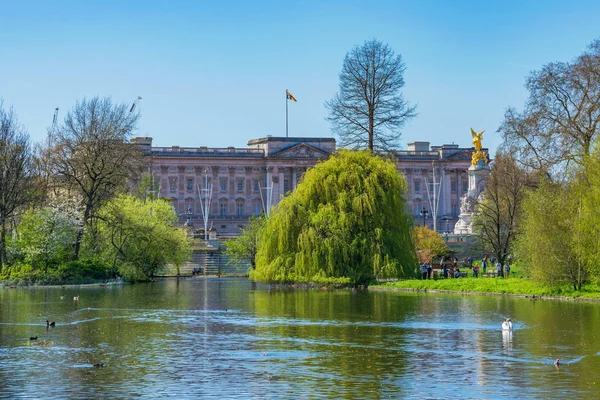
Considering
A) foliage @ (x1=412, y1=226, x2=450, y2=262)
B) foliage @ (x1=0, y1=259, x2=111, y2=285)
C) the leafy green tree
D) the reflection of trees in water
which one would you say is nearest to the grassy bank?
the leafy green tree

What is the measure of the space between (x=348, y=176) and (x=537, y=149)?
10025 mm

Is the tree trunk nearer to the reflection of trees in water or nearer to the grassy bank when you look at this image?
the grassy bank

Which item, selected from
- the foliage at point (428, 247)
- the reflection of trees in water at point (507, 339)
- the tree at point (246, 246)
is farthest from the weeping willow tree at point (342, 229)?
the tree at point (246, 246)

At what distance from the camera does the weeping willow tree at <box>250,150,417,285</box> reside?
56.5 meters

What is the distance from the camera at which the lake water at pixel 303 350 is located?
2202 centimetres

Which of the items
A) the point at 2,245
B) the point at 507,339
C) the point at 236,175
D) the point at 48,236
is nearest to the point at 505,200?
the point at 48,236

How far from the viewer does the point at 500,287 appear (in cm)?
5128

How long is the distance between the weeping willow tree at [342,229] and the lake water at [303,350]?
1032cm

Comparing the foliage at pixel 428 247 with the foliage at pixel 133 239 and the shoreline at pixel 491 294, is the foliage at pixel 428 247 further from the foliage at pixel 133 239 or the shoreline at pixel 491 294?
the shoreline at pixel 491 294

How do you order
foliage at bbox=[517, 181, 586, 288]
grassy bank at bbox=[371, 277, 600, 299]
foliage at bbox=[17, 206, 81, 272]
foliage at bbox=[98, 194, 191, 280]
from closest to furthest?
1. grassy bank at bbox=[371, 277, 600, 299]
2. foliage at bbox=[517, 181, 586, 288]
3. foliage at bbox=[17, 206, 81, 272]
4. foliage at bbox=[98, 194, 191, 280]

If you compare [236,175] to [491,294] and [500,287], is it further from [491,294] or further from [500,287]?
[491,294]

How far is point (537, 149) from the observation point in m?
56.6

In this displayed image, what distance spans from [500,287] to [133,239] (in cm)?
2818

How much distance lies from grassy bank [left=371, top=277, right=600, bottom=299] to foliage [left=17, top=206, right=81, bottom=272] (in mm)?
21815
